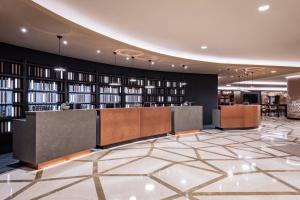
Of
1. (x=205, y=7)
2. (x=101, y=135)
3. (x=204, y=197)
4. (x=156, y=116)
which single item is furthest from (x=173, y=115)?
(x=204, y=197)

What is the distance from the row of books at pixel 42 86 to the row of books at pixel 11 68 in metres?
0.45

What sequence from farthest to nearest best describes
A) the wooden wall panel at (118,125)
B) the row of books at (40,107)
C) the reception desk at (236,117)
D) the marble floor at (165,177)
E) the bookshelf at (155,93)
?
the bookshelf at (155,93), the reception desk at (236,117), the row of books at (40,107), the wooden wall panel at (118,125), the marble floor at (165,177)

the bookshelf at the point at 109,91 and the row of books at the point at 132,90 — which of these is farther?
the row of books at the point at 132,90

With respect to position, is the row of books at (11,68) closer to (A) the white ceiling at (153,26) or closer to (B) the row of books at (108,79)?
(A) the white ceiling at (153,26)

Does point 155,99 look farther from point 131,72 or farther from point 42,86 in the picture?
point 42,86

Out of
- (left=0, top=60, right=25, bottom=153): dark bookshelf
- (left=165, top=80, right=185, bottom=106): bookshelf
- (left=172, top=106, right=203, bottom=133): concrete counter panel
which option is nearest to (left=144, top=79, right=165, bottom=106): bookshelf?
(left=165, top=80, right=185, bottom=106): bookshelf

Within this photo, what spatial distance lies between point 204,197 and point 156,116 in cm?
483

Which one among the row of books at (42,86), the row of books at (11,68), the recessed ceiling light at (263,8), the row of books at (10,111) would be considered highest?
the recessed ceiling light at (263,8)

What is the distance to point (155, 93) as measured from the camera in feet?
33.3

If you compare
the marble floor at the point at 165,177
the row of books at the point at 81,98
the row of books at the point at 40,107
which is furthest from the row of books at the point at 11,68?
the marble floor at the point at 165,177

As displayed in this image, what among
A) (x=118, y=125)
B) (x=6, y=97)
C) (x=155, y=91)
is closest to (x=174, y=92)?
(x=155, y=91)

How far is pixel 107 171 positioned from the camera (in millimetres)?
3967

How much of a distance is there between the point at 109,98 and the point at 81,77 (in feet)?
4.89

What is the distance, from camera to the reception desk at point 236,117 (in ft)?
32.0
